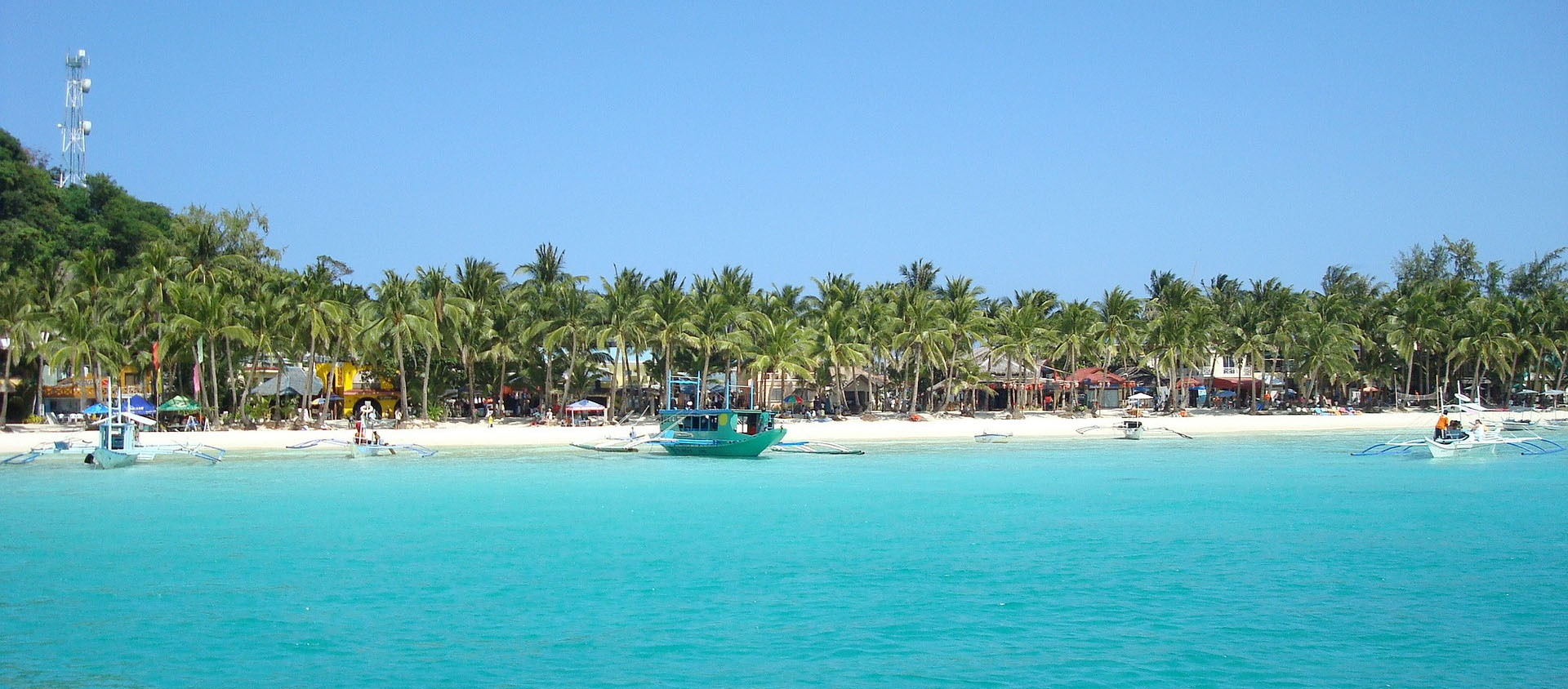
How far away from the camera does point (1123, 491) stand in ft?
89.6

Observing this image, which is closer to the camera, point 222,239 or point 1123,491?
point 1123,491

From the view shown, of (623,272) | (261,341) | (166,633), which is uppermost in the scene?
(623,272)

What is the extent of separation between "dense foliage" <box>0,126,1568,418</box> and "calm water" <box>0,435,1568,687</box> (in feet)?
49.8

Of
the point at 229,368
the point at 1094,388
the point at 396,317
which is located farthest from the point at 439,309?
the point at 1094,388

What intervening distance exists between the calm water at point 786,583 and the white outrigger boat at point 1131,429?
1675 cm

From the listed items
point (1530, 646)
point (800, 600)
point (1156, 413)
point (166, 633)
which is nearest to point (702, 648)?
point (800, 600)

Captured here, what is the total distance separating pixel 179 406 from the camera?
42375 mm

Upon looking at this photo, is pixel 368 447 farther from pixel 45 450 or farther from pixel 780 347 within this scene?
pixel 780 347

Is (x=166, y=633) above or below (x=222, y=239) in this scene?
below

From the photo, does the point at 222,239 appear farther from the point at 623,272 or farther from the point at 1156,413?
the point at 1156,413

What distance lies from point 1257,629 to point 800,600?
545 cm

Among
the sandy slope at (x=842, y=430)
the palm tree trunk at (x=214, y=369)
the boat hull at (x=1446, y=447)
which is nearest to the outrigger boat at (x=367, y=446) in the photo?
the sandy slope at (x=842, y=430)

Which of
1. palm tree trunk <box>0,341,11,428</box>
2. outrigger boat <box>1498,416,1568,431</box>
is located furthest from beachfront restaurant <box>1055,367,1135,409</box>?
palm tree trunk <box>0,341,11,428</box>

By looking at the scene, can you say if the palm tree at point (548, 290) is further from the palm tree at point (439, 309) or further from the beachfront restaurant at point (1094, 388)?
the beachfront restaurant at point (1094, 388)
